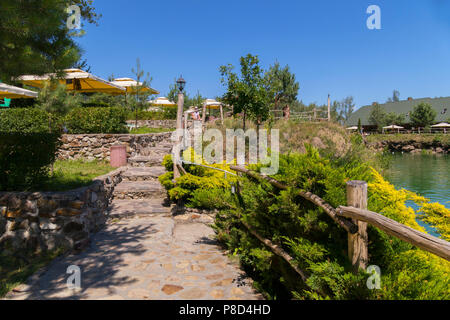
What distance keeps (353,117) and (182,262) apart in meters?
66.9

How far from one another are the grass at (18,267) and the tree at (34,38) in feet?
9.05

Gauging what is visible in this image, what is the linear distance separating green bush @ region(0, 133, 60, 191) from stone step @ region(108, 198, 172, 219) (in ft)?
5.99

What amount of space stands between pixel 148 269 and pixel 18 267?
182cm

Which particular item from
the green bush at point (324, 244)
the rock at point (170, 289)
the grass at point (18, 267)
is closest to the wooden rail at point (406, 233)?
the green bush at point (324, 244)

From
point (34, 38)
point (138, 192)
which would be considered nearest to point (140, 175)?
point (138, 192)

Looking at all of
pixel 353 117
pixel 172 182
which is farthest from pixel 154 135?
pixel 353 117

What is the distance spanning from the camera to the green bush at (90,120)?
460 inches

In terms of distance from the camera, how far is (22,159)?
514 centimetres

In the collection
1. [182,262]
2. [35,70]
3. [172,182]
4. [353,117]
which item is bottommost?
[182,262]

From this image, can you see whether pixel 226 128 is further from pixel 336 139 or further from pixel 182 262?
pixel 182 262

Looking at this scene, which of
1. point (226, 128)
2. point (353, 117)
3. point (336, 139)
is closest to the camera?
point (226, 128)

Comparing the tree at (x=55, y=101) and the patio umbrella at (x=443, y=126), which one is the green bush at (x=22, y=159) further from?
the patio umbrella at (x=443, y=126)

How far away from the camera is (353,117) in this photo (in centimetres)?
6450
